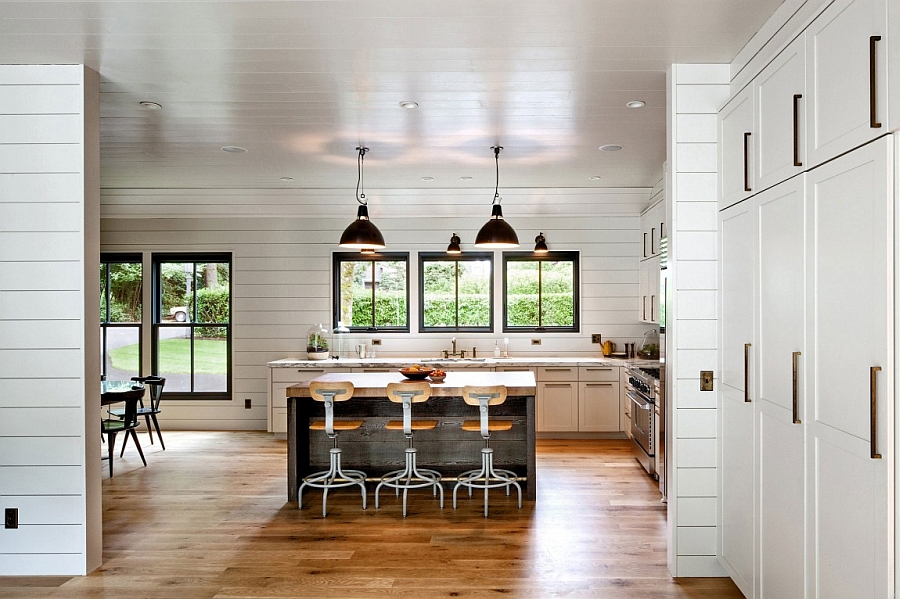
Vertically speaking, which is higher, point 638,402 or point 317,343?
point 317,343

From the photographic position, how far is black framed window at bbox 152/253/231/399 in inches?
308

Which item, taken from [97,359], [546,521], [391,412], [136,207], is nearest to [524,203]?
[391,412]

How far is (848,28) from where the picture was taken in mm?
2107

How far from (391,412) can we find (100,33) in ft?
10.9

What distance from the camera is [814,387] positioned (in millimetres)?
2357

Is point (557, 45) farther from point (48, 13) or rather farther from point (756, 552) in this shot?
point (756, 552)

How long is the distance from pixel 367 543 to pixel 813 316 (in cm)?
288

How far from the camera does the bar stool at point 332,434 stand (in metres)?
4.64

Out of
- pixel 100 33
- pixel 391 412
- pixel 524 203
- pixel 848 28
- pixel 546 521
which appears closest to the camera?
pixel 848 28

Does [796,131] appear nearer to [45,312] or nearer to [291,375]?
[45,312]

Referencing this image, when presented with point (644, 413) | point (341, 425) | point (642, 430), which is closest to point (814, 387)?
point (341, 425)

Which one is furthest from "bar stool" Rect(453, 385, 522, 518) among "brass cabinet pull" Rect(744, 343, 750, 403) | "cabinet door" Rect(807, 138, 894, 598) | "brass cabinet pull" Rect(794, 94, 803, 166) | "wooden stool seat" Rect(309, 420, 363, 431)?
"brass cabinet pull" Rect(794, 94, 803, 166)

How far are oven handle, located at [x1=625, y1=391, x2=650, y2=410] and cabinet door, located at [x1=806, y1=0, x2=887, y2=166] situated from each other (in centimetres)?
342

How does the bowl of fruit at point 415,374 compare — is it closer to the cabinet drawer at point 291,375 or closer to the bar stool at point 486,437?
the bar stool at point 486,437
